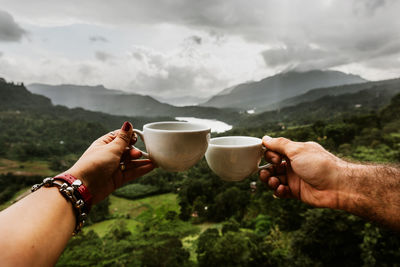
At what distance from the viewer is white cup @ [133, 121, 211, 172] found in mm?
1062

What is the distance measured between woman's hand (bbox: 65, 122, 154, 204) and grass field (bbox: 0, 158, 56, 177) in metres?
12.8

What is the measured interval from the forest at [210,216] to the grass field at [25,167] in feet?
1.01

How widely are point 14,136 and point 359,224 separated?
67.6ft

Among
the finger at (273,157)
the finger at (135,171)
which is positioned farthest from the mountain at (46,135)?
the finger at (273,157)

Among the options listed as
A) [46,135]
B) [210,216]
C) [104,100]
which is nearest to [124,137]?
[210,216]

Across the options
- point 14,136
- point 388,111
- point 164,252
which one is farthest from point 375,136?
point 14,136

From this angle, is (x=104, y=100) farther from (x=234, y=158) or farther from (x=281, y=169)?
(x=234, y=158)

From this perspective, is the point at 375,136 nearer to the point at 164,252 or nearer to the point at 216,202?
the point at 216,202

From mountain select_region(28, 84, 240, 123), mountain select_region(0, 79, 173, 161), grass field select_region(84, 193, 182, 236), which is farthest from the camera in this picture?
mountain select_region(28, 84, 240, 123)

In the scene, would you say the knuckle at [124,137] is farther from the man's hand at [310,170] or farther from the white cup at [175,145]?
the man's hand at [310,170]

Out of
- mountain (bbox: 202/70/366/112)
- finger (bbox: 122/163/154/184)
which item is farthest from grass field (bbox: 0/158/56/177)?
mountain (bbox: 202/70/366/112)

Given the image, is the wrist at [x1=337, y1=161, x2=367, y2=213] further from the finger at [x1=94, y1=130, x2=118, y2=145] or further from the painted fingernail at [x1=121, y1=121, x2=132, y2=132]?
the finger at [x1=94, y1=130, x2=118, y2=145]

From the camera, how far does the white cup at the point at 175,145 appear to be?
3.48ft

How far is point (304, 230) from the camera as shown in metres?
5.86
